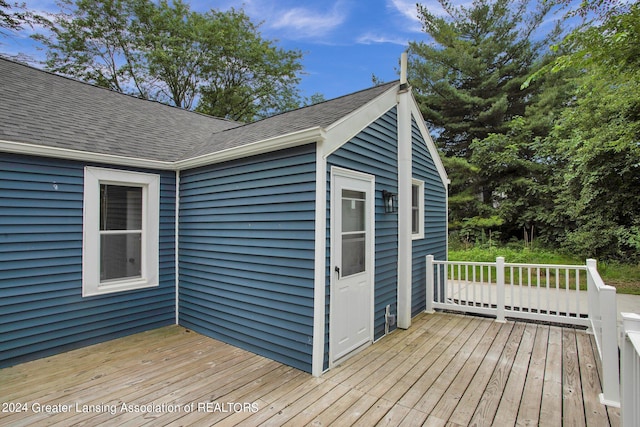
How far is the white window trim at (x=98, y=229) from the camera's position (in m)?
3.93

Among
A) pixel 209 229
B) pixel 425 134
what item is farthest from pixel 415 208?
pixel 209 229

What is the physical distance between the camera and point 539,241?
35.3 feet

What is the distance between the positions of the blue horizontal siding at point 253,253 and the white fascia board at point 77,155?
1.54 feet

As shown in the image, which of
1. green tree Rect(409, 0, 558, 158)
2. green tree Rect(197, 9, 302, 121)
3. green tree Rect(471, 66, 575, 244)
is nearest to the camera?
green tree Rect(471, 66, 575, 244)

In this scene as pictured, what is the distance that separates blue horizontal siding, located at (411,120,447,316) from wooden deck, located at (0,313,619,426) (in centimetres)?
119

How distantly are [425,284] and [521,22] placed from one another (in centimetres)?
1254

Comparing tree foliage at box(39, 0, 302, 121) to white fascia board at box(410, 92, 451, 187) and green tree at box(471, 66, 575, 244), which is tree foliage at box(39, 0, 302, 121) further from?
white fascia board at box(410, 92, 451, 187)

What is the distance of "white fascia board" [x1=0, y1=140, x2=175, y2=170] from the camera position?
337 centimetres

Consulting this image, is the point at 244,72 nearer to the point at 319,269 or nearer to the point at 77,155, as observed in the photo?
the point at 77,155

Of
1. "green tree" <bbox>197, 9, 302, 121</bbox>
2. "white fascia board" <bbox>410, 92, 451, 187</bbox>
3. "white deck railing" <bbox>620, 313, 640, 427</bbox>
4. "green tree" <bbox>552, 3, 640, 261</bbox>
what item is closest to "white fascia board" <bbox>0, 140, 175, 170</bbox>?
"white fascia board" <bbox>410, 92, 451, 187</bbox>

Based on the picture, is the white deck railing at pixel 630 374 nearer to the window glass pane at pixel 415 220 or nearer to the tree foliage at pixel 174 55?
the window glass pane at pixel 415 220

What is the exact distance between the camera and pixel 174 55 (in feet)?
48.6

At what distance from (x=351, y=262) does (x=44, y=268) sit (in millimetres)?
3588

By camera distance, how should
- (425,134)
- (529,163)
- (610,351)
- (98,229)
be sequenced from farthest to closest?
(529,163), (425,134), (98,229), (610,351)
